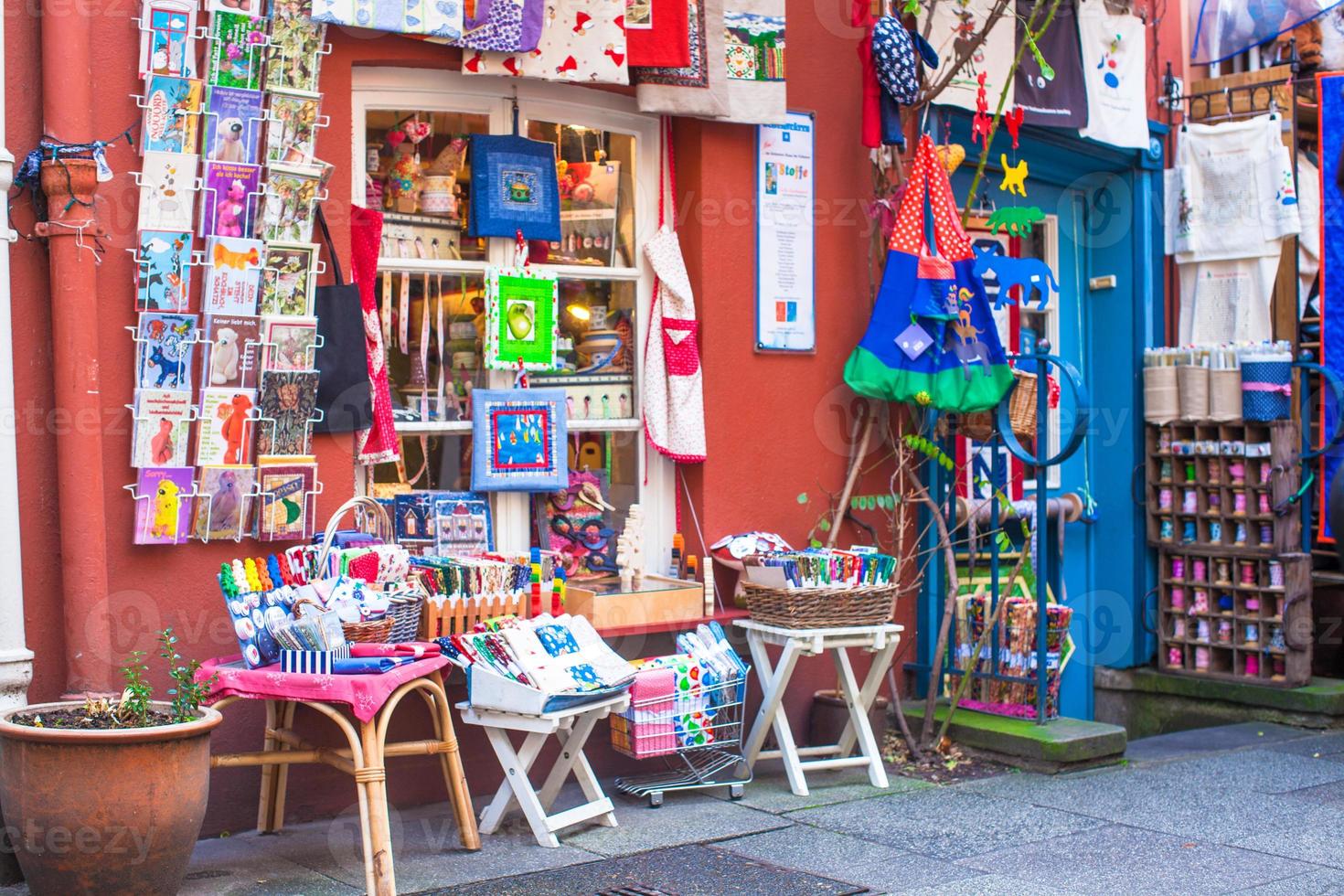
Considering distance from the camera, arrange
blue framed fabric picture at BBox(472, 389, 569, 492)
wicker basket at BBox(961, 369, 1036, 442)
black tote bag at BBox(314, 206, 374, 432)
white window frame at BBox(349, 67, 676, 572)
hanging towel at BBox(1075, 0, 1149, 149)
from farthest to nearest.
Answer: hanging towel at BBox(1075, 0, 1149, 149) → wicker basket at BBox(961, 369, 1036, 442) → blue framed fabric picture at BBox(472, 389, 569, 492) → white window frame at BBox(349, 67, 676, 572) → black tote bag at BBox(314, 206, 374, 432)

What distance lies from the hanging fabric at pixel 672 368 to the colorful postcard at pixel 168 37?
2139 millimetres

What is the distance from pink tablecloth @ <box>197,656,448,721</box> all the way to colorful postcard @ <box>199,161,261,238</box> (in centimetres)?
159

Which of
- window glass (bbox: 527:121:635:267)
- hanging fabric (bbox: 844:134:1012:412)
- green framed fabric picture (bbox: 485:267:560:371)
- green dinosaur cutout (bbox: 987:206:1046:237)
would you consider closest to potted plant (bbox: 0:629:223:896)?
green framed fabric picture (bbox: 485:267:560:371)

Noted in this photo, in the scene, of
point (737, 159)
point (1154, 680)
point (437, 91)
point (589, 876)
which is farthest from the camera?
point (1154, 680)

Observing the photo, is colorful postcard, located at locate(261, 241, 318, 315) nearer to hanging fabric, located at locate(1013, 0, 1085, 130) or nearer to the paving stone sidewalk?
the paving stone sidewalk

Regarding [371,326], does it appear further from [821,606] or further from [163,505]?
[821,606]

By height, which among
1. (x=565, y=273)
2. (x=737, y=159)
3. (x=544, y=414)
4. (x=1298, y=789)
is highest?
(x=737, y=159)

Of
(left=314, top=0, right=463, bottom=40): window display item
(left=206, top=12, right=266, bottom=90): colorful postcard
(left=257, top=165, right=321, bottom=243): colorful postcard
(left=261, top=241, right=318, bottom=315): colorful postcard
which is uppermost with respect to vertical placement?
(left=314, top=0, right=463, bottom=40): window display item

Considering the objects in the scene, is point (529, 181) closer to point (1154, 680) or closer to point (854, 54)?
point (854, 54)

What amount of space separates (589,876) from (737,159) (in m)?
3.29

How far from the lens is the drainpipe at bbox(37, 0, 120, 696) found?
5.00 meters

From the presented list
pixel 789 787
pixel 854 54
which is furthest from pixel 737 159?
pixel 789 787

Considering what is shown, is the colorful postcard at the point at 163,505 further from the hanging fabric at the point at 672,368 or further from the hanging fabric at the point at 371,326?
the hanging fabric at the point at 672,368

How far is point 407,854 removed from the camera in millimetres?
5266
